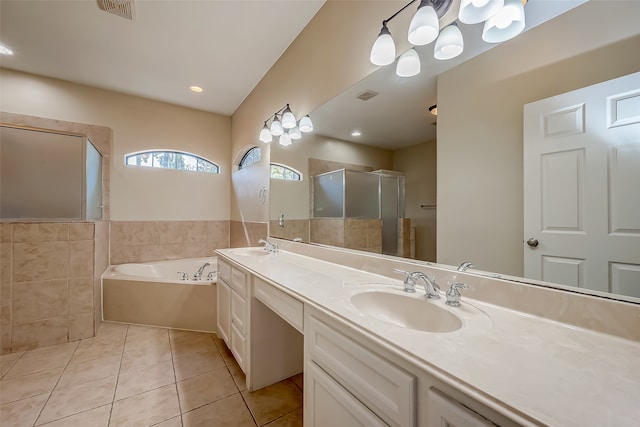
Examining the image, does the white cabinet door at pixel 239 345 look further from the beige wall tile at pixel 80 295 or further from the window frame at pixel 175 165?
the window frame at pixel 175 165

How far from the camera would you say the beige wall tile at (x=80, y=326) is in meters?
2.30

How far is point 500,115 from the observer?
37.3 inches

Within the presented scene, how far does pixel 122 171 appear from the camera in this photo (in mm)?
3150

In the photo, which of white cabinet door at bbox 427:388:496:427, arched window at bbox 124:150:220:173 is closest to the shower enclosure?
white cabinet door at bbox 427:388:496:427

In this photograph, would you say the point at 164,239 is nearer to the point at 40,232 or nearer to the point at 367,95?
the point at 40,232

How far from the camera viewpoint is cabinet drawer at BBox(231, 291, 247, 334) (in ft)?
5.39

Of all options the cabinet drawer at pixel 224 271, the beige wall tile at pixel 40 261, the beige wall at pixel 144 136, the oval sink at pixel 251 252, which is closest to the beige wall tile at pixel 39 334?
the beige wall tile at pixel 40 261

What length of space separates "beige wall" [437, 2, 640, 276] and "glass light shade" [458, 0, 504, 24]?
134 mm

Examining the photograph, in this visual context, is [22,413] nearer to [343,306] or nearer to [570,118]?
[343,306]

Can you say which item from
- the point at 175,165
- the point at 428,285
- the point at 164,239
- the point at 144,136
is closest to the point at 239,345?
the point at 428,285

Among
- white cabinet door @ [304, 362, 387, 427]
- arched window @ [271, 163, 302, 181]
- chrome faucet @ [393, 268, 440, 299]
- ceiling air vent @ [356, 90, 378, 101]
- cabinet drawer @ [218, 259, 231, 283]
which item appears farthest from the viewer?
arched window @ [271, 163, 302, 181]

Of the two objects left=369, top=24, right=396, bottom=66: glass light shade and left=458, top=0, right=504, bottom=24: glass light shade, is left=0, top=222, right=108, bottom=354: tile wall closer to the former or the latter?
left=369, top=24, right=396, bottom=66: glass light shade

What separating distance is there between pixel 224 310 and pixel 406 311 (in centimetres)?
160

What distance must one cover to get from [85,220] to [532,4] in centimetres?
341
